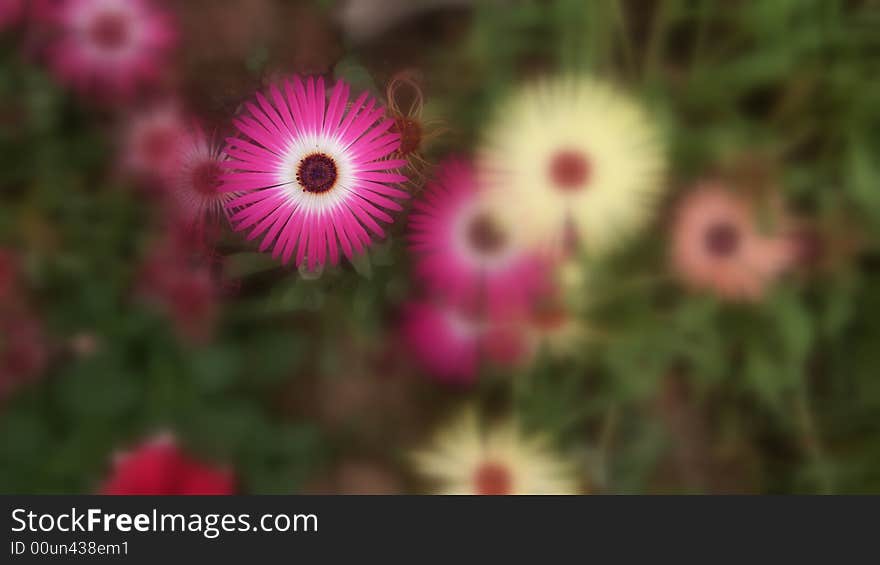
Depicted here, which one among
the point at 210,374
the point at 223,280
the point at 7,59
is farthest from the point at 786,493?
the point at 7,59

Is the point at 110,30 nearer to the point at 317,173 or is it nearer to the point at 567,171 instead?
the point at 567,171

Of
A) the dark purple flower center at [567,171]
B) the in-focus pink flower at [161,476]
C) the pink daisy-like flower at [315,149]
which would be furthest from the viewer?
the dark purple flower center at [567,171]

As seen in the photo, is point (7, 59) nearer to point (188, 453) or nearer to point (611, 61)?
point (188, 453)

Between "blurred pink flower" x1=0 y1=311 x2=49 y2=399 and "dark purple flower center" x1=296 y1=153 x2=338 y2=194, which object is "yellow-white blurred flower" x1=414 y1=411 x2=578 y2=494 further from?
"dark purple flower center" x1=296 y1=153 x2=338 y2=194

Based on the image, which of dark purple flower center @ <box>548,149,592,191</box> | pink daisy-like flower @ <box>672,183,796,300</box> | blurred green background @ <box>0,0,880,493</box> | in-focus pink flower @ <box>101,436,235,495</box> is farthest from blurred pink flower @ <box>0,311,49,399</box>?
pink daisy-like flower @ <box>672,183,796,300</box>

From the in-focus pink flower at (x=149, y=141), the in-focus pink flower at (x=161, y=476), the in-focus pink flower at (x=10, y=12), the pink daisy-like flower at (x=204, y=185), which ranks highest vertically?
the in-focus pink flower at (x=10, y=12)

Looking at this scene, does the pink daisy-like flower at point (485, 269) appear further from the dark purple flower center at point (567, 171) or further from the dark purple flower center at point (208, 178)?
the dark purple flower center at point (208, 178)

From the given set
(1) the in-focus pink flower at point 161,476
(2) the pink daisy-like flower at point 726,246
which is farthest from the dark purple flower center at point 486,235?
(1) the in-focus pink flower at point 161,476
